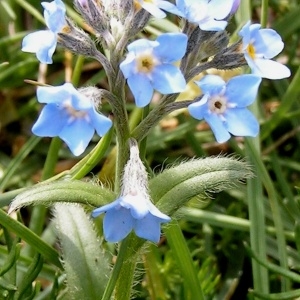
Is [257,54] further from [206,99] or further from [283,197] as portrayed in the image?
[283,197]

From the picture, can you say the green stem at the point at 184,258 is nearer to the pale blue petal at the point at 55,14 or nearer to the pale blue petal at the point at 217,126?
the pale blue petal at the point at 217,126


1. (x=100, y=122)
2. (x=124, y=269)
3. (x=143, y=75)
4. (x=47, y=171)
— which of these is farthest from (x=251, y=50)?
(x=47, y=171)

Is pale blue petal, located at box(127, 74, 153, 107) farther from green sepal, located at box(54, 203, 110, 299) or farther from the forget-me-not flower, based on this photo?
green sepal, located at box(54, 203, 110, 299)

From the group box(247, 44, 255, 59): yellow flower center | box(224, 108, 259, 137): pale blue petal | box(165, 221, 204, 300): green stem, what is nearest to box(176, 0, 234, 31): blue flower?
box(247, 44, 255, 59): yellow flower center

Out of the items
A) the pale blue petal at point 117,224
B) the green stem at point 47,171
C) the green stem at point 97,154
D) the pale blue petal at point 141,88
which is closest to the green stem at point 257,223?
the green stem at point 97,154

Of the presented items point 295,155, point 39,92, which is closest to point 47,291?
point 39,92

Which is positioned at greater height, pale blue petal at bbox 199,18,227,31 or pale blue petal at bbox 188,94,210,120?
pale blue petal at bbox 199,18,227,31

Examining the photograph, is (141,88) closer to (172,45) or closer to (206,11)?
(172,45)
